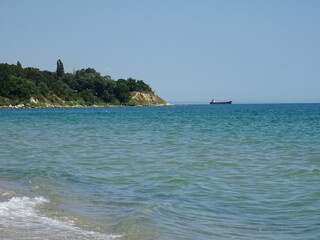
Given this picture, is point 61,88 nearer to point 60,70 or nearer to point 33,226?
point 60,70

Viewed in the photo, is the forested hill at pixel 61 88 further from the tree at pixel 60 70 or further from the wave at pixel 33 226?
the wave at pixel 33 226

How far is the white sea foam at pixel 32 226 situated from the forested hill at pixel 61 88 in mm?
114764

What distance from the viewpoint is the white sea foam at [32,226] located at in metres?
7.19

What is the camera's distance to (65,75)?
162625 millimetres

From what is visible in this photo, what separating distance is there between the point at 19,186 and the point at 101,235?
5296mm

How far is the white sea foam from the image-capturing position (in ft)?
23.6

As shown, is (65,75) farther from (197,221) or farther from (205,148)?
(197,221)

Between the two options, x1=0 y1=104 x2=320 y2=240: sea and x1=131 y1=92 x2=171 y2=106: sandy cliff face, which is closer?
x1=0 y1=104 x2=320 y2=240: sea

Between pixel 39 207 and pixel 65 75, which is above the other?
pixel 65 75

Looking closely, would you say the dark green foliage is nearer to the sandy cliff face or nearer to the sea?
the sandy cliff face

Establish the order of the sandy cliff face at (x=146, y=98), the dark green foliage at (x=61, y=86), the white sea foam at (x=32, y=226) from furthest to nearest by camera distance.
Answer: the sandy cliff face at (x=146, y=98) < the dark green foliage at (x=61, y=86) < the white sea foam at (x=32, y=226)

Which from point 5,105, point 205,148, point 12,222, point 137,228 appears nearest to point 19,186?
point 12,222

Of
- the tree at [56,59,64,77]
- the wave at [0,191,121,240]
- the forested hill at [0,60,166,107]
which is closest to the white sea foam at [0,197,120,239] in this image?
the wave at [0,191,121,240]

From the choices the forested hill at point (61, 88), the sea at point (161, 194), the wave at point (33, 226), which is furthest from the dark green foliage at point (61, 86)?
the wave at point (33, 226)
